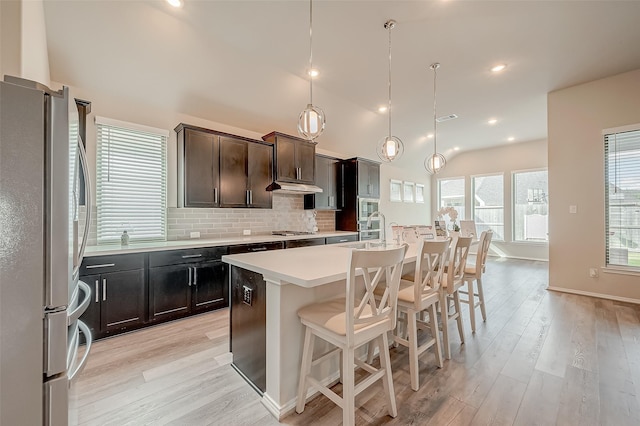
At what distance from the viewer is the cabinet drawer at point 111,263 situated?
8.28 ft

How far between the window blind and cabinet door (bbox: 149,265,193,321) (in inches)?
235

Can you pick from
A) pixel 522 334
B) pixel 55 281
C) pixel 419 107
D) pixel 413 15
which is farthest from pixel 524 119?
pixel 55 281

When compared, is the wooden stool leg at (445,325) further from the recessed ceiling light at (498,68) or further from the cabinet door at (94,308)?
the recessed ceiling light at (498,68)

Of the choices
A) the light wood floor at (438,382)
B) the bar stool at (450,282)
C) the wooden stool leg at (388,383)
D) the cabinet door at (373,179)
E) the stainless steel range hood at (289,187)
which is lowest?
the light wood floor at (438,382)

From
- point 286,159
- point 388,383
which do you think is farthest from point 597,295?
point 286,159

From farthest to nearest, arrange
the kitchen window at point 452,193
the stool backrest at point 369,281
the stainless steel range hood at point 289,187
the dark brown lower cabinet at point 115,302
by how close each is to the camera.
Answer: the kitchen window at point 452,193 < the stainless steel range hood at point 289,187 < the dark brown lower cabinet at point 115,302 < the stool backrest at point 369,281

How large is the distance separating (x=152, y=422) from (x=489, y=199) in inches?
350

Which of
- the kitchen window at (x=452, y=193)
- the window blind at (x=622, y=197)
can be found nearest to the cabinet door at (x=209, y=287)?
the window blind at (x=622, y=197)

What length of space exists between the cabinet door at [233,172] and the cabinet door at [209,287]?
0.92 m

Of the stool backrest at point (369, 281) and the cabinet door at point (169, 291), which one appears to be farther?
the cabinet door at point (169, 291)

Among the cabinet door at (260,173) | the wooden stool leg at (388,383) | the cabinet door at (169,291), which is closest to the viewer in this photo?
the wooden stool leg at (388,383)

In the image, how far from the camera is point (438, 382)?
195 cm

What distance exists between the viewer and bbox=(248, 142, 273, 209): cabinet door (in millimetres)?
4055

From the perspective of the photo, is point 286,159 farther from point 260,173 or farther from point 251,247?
point 251,247
